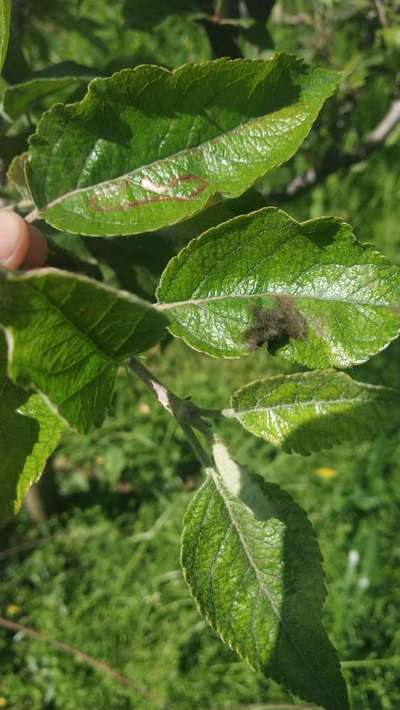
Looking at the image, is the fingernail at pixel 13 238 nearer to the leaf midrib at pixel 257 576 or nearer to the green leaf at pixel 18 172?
the green leaf at pixel 18 172

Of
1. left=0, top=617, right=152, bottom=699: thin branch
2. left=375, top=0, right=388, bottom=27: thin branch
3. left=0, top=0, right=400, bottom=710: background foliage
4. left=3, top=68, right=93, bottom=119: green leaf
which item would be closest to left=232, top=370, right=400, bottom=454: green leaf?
left=3, top=68, right=93, bottom=119: green leaf

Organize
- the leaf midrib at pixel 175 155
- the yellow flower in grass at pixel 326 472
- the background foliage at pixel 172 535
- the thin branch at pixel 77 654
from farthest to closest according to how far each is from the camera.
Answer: the yellow flower in grass at pixel 326 472 < the thin branch at pixel 77 654 < the background foliage at pixel 172 535 < the leaf midrib at pixel 175 155

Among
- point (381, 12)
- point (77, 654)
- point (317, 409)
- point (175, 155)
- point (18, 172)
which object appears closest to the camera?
point (317, 409)

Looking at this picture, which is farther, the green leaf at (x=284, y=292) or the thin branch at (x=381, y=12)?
the thin branch at (x=381, y=12)

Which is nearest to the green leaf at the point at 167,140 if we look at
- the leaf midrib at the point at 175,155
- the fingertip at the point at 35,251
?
the leaf midrib at the point at 175,155

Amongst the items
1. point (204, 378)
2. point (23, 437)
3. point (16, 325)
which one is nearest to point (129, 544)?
point (204, 378)

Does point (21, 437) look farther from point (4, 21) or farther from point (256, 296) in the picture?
point (4, 21)

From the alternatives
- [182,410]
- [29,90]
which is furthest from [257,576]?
[29,90]
